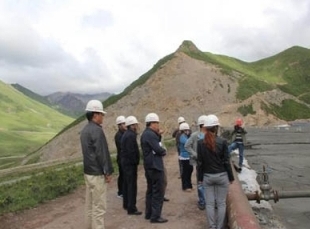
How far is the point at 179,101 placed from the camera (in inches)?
2325

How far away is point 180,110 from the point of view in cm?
5741

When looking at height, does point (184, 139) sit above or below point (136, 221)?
above

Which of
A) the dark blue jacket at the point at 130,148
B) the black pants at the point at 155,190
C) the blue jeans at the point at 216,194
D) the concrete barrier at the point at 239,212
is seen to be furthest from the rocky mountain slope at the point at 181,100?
the blue jeans at the point at 216,194

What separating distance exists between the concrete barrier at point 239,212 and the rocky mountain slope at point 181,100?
1635 inches

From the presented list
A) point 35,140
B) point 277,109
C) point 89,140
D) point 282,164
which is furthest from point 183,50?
point 35,140

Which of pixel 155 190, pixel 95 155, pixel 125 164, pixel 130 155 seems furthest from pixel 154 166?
pixel 95 155

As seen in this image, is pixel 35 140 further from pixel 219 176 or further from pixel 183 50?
pixel 219 176

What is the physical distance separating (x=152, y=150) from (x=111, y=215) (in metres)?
2.48

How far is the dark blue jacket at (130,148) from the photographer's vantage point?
10.8 metres

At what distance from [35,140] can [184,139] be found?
180 metres

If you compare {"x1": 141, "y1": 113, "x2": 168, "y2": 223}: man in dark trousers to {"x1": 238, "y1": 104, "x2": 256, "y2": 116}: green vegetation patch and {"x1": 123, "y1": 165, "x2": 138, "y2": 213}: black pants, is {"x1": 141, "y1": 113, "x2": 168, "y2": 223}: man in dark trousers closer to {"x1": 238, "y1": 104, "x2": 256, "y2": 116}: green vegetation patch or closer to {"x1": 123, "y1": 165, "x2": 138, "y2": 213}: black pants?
{"x1": 123, "y1": 165, "x2": 138, "y2": 213}: black pants

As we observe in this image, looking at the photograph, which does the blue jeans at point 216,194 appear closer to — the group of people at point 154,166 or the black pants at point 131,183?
the group of people at point 154,166

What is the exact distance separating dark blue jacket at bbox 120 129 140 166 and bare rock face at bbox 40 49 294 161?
40033 millimetres

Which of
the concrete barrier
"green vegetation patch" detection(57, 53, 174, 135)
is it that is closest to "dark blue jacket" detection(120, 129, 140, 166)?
the concrete barrier
